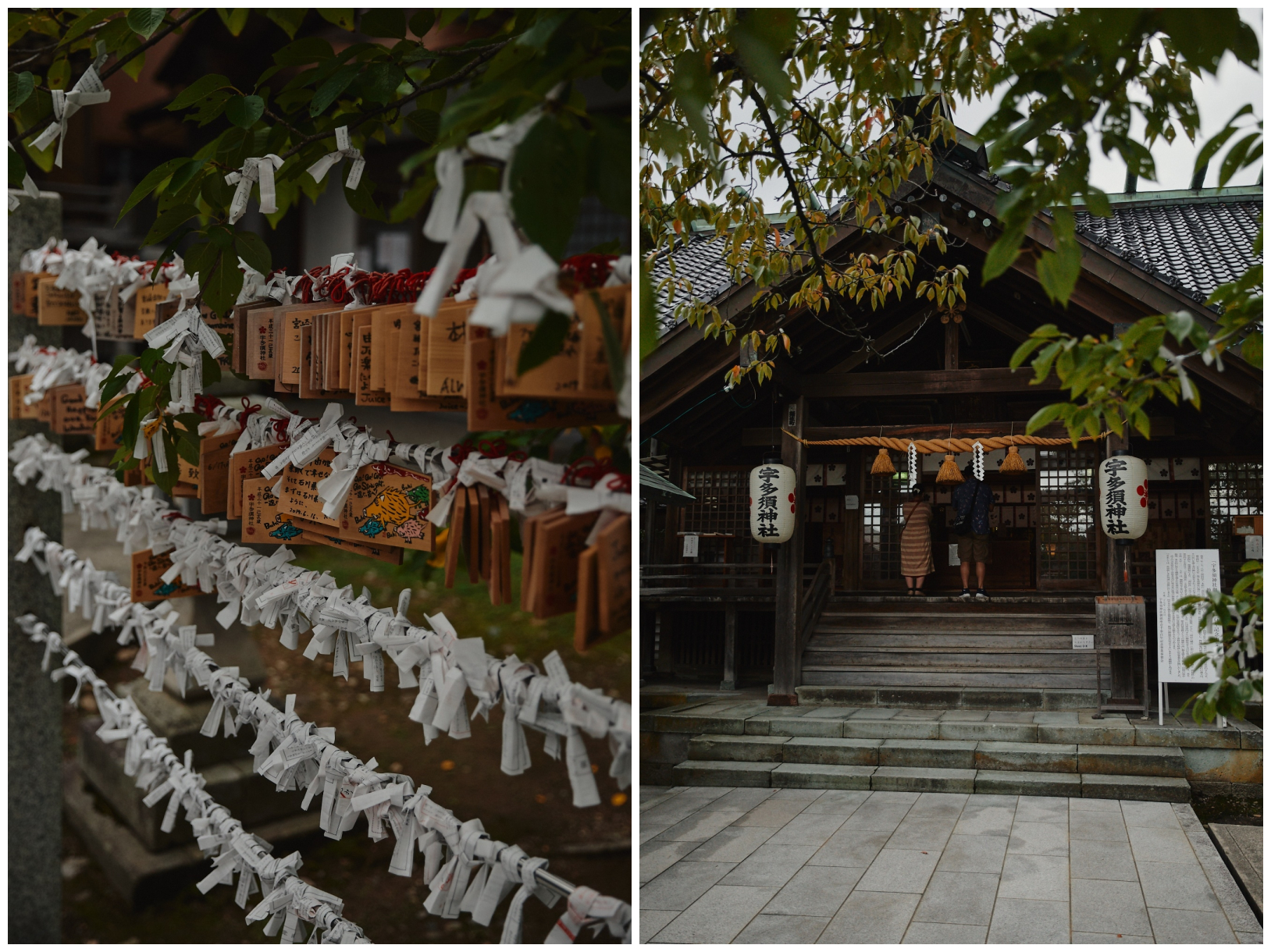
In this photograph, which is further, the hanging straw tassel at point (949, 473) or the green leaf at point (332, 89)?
the hanging straw tassel at point (949, 473)

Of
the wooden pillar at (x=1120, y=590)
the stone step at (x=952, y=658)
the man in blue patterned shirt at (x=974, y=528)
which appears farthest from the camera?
the man in blue patterned shirt at (x=974, y=528)

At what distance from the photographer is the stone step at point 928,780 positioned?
4.21 meters

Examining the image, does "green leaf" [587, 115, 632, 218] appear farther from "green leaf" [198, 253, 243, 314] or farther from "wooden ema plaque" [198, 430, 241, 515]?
"wooden ema plaque" [198, 430, 241, 515]

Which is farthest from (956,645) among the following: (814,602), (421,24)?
(421,24)

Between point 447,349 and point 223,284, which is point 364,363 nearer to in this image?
point 447,349

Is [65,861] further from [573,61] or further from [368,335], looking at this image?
[573,61]

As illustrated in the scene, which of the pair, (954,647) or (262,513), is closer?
(262,513)

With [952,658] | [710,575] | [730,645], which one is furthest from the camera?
[710,575]

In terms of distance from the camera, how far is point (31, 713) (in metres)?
2.38

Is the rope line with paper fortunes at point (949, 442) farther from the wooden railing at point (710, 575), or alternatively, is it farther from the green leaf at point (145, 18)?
the green leaf at point (145, 18)

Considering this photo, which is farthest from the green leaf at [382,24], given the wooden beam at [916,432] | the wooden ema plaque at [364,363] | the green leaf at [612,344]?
the wooden beam at [916,432]

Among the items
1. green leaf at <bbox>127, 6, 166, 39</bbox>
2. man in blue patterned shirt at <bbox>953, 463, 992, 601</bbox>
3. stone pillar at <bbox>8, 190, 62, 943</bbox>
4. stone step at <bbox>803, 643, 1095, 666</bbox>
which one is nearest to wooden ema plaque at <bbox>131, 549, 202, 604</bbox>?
stone pillar at <bbox>8, 190, 62, 943</bbox>

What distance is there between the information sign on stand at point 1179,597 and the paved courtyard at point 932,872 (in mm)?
627

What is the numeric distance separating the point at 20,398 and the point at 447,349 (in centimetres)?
203
